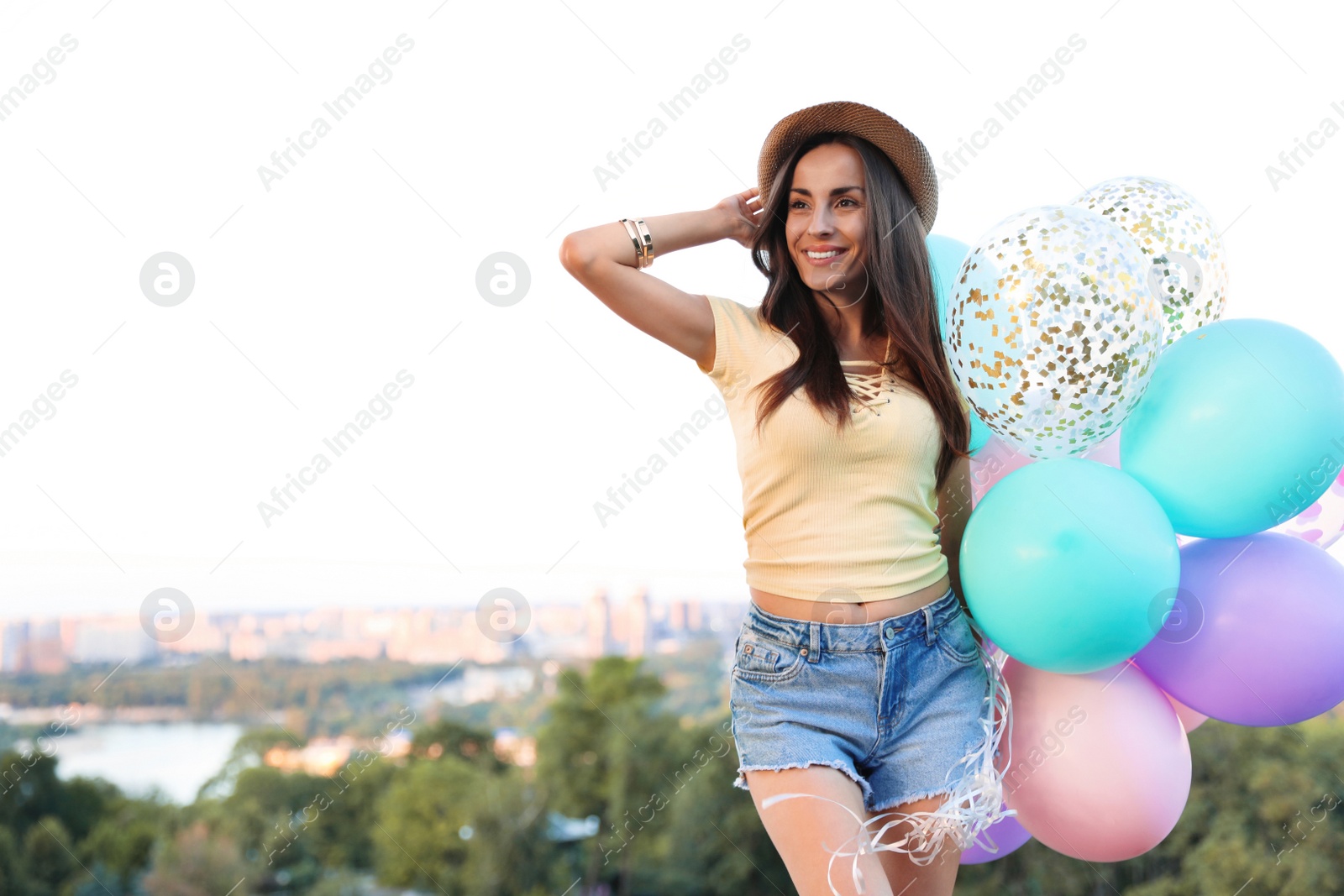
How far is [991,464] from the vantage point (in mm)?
1735

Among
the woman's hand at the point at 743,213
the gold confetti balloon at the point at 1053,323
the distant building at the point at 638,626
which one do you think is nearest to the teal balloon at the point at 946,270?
the gold confetti balloon at the point at 1053,323

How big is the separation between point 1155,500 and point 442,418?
17.2 feet

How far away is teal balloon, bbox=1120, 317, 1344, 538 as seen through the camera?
1.45 m

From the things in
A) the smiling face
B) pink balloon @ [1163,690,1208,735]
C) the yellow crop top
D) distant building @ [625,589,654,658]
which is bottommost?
distant building @ [625,589,654,658]

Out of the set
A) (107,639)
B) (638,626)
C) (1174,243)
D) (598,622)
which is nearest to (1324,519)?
(1174,243)

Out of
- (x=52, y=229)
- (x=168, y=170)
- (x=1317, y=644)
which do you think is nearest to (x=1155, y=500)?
(x=1317, y=644)

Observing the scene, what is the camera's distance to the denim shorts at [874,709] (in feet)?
4.71

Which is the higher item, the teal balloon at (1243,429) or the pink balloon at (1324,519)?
the teal balloon at (1243,429)

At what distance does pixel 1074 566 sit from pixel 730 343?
60cm

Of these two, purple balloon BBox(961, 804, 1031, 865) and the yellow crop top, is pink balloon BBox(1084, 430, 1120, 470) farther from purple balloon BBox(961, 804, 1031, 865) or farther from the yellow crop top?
purple balloon BBox(961, 804, 1031, 865)

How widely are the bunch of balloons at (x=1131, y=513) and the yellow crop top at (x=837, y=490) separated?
9 centimetres

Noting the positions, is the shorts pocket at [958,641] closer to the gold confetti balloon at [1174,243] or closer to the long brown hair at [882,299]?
the long brown hair at [882,299]

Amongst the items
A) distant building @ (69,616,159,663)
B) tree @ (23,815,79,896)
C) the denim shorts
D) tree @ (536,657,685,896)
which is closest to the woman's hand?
the denim shorts

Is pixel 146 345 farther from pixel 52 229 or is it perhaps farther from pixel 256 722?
pixel 256 722
